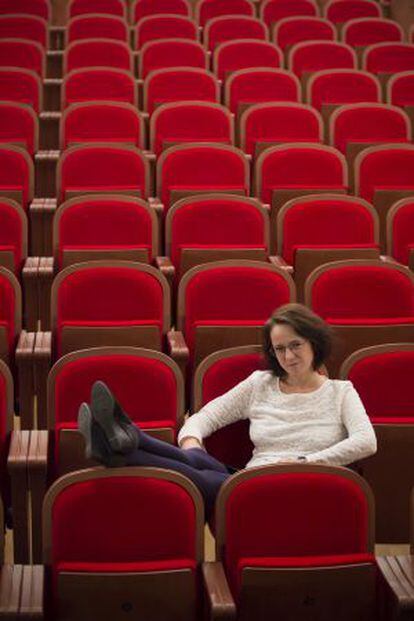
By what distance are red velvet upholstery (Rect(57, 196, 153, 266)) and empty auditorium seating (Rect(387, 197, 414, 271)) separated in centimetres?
18

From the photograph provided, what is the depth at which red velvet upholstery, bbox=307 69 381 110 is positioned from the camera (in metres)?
1.17

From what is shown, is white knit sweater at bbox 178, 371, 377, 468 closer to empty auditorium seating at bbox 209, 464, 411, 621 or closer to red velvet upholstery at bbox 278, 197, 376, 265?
empty auditorium seating at bbox 209, 464, 411, 621

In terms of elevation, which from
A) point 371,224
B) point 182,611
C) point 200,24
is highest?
point 200,24

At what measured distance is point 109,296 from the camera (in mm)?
715

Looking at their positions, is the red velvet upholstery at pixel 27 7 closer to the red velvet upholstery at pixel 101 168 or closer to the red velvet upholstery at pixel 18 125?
the red velvet upholstery at pixel 18 125

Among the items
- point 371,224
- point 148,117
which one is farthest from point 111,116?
point 371,224

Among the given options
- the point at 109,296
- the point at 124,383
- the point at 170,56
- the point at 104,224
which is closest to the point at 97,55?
the point at 170,56

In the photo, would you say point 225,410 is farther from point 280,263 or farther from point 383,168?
point 383,168

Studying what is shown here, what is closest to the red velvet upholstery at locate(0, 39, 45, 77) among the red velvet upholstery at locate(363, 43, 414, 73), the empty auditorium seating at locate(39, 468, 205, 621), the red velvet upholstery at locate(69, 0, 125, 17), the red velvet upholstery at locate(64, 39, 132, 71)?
the red velvet upholstery at locate(64, 39, 132, 71)

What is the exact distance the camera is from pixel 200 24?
1408 millimetres

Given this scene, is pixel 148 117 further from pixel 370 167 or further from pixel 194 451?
pixel 194 451

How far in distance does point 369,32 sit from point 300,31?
0.08 metres

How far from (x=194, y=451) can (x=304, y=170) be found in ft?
1.46

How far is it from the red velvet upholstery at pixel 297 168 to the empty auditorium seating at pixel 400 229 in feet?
0.31
